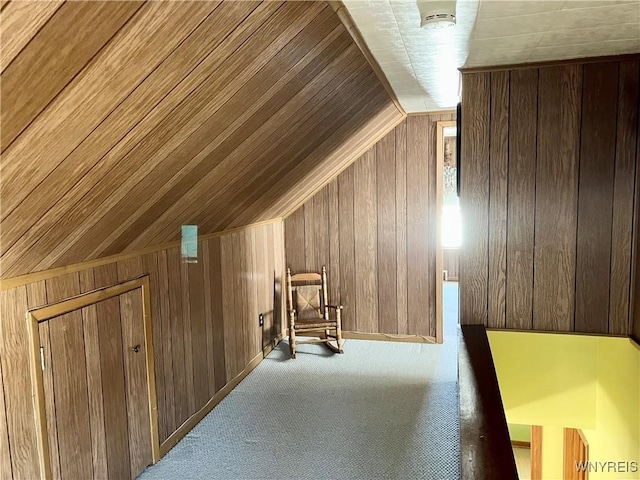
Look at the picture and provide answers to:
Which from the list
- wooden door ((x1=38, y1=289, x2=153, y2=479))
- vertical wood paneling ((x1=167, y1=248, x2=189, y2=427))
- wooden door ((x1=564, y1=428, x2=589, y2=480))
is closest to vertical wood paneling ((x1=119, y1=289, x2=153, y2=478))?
wooden door ((x1=38, y1=289, x2=153, y2=479))

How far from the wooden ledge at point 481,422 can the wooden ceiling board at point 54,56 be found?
1.47 meters

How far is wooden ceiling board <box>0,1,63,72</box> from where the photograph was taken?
3.07 ft

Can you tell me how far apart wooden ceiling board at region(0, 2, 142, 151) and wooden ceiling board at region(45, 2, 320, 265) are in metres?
0.48

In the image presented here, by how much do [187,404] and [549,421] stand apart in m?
2.34

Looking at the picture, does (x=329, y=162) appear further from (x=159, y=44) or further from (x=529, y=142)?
(x=159, y=44)

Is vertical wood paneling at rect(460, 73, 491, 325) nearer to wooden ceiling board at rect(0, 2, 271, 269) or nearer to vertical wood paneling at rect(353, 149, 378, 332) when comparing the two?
wooden ceiling board at rect(0, 2, 271, 269)

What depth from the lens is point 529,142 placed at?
2.61 metres

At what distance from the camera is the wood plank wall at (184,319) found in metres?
1.76

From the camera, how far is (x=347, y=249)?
4.73 meters

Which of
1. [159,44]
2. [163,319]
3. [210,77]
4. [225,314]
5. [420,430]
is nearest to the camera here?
[159,44]

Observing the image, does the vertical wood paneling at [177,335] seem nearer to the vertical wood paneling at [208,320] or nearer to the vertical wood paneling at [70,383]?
the vertical wood paneling at [208,320]

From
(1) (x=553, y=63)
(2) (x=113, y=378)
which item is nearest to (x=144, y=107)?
(2) (x=113, y=378)

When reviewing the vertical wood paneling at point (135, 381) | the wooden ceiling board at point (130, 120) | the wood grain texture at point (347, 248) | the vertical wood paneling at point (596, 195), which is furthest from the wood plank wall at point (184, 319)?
the vertical wood paneling at point (596, 195)

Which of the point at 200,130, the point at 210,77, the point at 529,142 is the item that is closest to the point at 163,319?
the point at 200,130
